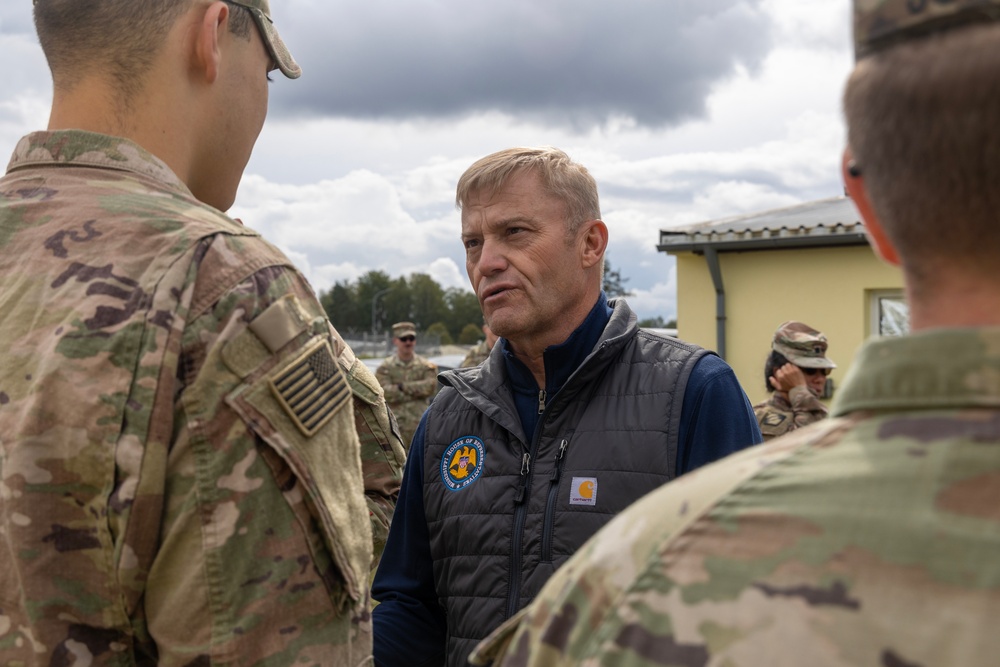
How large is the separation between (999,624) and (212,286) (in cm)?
130

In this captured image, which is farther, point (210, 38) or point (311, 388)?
point (210, 38)

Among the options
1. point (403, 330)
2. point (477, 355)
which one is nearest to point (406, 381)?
point (403, 330)

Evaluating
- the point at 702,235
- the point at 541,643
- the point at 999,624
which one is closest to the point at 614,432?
the point at 541,643

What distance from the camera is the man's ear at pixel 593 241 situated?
292cm

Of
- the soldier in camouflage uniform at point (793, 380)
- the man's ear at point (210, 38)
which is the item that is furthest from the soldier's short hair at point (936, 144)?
the soldier in camouflage uniform at point (793, 380)

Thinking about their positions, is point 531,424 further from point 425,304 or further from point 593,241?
point 425,304

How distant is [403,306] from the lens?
108m

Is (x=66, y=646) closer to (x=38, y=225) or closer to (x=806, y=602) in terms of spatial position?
(x=38, y=225)

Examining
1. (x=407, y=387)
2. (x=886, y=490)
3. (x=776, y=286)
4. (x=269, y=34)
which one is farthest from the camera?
(x=407, y=387)

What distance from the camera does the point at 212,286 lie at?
5.45 ft

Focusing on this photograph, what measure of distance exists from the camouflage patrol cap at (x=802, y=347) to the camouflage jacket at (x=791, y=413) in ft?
0.77

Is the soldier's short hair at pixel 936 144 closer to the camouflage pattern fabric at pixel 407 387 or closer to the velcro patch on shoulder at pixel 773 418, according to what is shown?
the velcro patch on shoulder at pixel 773 418

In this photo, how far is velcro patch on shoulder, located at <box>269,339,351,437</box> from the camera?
166 cm

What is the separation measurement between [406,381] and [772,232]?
241 inches
